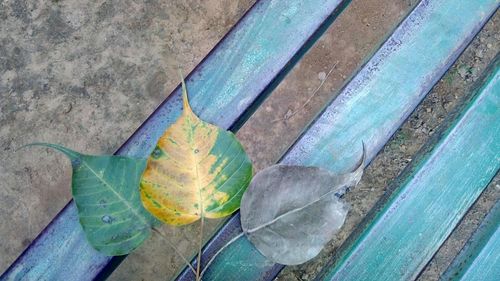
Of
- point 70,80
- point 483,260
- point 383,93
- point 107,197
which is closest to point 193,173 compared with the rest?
point 107,197

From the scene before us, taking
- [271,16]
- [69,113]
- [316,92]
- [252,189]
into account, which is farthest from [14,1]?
[252,189]

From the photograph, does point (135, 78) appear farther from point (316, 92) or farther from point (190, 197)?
point (190, 197)

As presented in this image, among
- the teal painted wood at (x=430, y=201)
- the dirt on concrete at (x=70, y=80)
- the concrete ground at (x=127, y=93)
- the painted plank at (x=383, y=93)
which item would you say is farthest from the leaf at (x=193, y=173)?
the dirt on concrete at (x=70, y=80)

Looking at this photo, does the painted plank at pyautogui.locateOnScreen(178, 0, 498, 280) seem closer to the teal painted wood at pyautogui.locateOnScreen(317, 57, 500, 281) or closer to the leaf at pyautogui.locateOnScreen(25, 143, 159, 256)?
the teal painted wood at pyautogui.locateOnScreen(317, 57, 500, 281)

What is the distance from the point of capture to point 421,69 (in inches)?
43.9

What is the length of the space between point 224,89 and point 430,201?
0.47 meters

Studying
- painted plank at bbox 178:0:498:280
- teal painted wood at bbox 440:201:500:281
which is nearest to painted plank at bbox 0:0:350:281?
painted plank at bbox 178:0:498:280

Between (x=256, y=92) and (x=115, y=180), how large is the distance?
1.26 ft

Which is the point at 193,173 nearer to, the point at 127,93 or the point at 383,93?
the point at 383,93

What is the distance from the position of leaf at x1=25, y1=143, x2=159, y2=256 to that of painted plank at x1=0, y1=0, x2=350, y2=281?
6.9 inches

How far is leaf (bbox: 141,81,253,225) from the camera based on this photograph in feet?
2.74

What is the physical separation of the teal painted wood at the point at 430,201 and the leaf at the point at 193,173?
327mm

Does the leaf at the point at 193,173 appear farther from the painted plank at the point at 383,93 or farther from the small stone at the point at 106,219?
the painted plank at the point at 383,93

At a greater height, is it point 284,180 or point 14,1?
point 284,180
